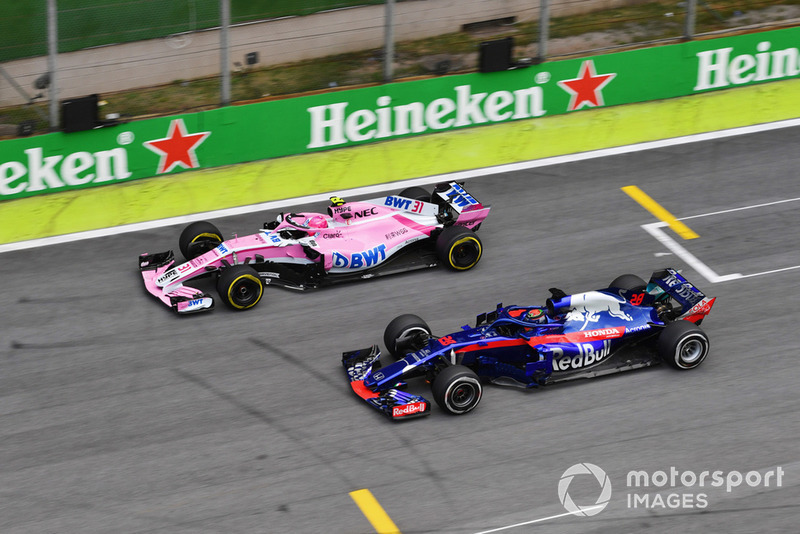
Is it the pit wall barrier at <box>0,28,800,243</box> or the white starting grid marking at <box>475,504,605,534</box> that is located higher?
the pit wall barrier at <box>0,28,800,243</box>

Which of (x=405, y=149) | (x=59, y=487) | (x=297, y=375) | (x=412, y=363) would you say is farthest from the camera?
(x=405, y=149)

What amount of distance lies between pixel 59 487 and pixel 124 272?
4924mm

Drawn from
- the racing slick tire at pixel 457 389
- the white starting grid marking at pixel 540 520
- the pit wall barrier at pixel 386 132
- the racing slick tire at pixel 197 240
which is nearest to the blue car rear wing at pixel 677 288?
the racing slick tire at pixel 457 389

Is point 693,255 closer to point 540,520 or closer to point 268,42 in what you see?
point 540,520

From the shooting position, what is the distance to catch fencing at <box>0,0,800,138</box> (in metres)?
17.0

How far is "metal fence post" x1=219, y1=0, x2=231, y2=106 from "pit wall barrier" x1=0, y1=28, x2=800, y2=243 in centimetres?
30

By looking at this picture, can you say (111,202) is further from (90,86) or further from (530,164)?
(530,164)

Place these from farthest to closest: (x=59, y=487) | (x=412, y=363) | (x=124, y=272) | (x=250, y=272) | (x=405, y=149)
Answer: (x=405, y=149) < (x=124, y=272) < (x=250, y=272) < (x=412, y=363) < (x=59, y=487)

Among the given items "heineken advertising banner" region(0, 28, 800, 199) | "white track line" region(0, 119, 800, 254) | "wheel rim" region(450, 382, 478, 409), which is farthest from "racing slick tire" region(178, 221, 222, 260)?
"wheel rim" region(450, 382, 478, 409)

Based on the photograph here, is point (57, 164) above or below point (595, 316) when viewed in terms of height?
above

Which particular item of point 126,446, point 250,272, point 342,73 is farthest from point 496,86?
point 126,446

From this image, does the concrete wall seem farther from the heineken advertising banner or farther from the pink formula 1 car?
the pink formula 1 car

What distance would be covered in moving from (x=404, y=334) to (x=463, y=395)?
4.16ft

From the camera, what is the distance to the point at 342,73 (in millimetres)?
18734
